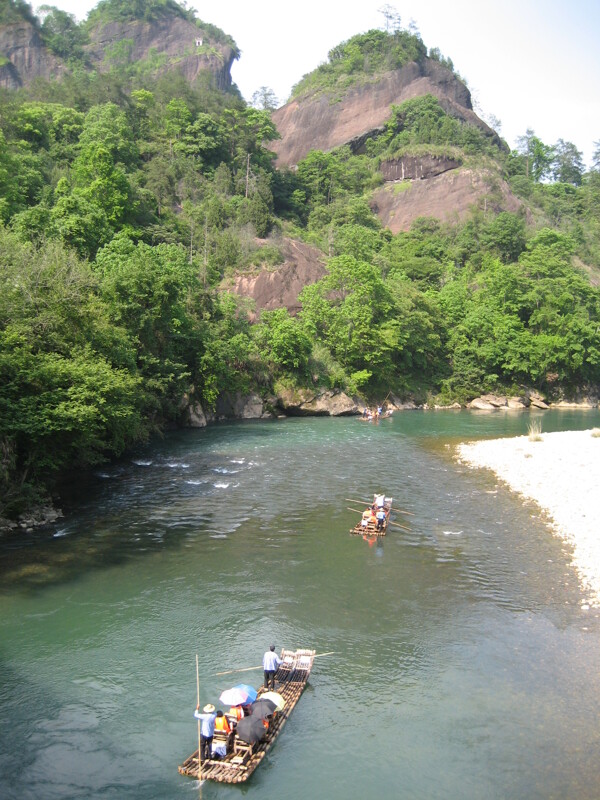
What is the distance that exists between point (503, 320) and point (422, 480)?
51432 millimetres

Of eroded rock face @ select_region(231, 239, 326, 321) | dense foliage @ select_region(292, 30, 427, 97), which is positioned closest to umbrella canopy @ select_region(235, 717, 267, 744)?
eroded rock face @ select_region(231, 239, 326, 321)

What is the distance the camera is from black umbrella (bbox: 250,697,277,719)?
41.2 feet

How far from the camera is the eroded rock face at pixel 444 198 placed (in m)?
114

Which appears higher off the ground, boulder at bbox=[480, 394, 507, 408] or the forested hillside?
the forested hillside

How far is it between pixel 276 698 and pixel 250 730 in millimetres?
1137

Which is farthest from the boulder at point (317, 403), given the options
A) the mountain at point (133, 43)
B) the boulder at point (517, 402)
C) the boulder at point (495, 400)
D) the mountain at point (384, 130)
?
the mountain at point (133, 43)

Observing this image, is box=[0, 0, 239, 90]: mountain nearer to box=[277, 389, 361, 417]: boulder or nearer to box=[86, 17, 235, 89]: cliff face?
box=[86, 17, 235, 89]: cliff face

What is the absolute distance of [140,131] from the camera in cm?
9425

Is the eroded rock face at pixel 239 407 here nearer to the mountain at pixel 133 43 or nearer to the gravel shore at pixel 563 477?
the gravel shore at pixel 563 477

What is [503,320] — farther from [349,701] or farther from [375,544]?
[349,701]

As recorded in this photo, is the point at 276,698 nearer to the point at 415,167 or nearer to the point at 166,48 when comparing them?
the point at 415,167

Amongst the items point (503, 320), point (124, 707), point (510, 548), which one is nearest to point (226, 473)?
point (510, 548)

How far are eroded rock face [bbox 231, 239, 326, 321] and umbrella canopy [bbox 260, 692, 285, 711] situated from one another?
58702mm

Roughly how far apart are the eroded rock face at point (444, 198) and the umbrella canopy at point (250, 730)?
109 m
